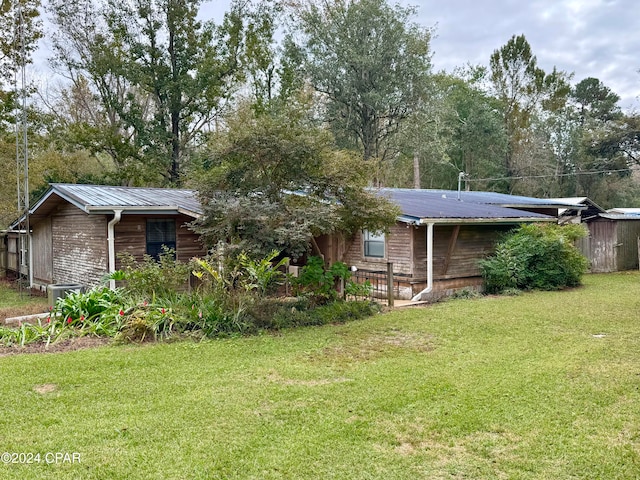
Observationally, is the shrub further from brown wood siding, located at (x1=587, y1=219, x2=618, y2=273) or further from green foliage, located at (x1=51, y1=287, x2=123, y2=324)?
brown wood siding, located at (x1=587, y1=219, x2=618, y2=273)

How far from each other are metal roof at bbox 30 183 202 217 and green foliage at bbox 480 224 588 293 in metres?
7.81

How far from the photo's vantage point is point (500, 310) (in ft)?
31.8

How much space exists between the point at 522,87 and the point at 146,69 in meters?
26.7

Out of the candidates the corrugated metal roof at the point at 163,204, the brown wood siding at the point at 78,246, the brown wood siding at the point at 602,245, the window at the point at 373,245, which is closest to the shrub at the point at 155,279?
the corrugated metal roof at the point at 163,204

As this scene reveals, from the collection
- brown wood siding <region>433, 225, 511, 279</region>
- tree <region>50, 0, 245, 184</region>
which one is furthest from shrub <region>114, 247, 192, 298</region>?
tree <region>50, 0, 245, 184</region>

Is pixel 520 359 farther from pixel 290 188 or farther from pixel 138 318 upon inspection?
pixel 138 318

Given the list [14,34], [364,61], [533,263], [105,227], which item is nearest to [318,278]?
[105,227]

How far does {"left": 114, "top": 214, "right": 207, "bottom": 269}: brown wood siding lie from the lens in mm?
10805

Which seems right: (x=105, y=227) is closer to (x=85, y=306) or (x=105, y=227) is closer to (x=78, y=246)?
(x=78, y=246)

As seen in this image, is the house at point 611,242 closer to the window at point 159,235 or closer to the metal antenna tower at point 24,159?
the window at point 159,235

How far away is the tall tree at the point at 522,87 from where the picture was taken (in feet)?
113

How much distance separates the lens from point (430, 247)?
37.6 feet

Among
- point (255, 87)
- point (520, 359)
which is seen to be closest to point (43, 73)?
point (255, 87)

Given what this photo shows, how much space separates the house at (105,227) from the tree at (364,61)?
1353 cm
